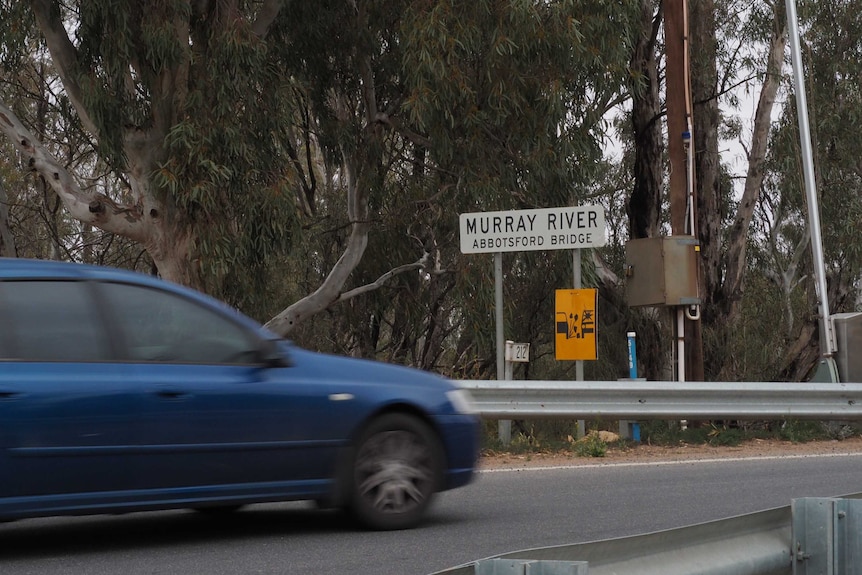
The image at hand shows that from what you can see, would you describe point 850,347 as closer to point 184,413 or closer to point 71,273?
point 184,413

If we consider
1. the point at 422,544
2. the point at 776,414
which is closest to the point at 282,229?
the point at 776,414

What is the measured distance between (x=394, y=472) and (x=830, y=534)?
296 cm

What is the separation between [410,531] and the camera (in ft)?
22.8

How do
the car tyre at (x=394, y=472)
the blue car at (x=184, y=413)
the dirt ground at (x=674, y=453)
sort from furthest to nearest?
the dirt ground at (x=674, y=453) → the car tyre at (x=394, y=472) → the blue car at (x=184, y=413)

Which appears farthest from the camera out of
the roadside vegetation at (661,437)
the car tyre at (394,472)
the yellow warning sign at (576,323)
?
the yellow warning sign at (576,323)

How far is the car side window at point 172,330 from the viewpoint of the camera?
20.8ft

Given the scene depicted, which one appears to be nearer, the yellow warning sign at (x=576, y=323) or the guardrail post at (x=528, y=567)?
the guardrail post at (x=528, y=567)

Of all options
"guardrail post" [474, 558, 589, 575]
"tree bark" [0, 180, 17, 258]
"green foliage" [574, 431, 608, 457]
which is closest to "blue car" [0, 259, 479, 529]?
"guardrail post" [474, 558, 589, 575]

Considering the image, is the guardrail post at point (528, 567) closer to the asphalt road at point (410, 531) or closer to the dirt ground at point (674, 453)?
the asphalt road at point (410, 531)

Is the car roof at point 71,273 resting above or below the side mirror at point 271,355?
above

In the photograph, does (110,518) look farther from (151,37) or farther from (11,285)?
(151,37)

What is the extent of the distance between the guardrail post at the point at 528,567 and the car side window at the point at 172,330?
333 cm

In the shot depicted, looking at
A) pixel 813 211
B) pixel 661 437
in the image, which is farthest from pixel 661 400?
pixel 813 211

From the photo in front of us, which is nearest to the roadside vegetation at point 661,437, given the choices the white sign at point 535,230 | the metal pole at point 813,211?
the metal pole at point 813,211
